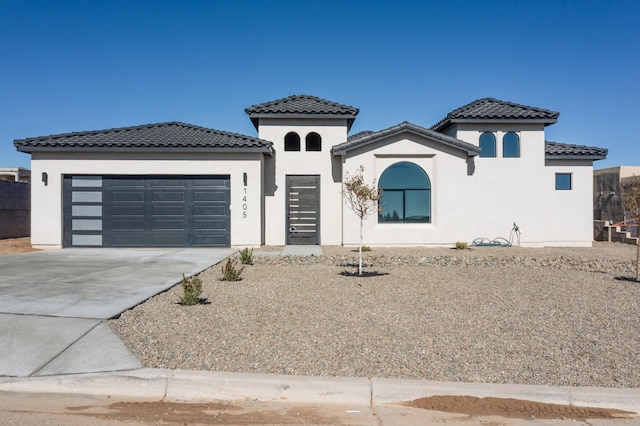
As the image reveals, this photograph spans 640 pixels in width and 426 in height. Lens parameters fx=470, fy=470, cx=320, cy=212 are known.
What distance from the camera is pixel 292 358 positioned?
5.23 meters

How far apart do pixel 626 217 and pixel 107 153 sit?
→ 2448 cm

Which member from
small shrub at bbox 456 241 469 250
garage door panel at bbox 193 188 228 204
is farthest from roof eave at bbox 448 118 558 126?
garage door panel at bbox 193 188 228 204

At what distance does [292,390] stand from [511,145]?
17.0 m

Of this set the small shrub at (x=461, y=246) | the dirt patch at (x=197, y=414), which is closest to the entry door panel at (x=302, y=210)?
the small shrub at (x=461, y=246)

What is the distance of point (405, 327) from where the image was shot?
21.5ft

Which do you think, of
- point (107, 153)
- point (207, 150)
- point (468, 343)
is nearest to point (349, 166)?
point (207, 150)

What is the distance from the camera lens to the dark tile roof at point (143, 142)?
16.2 m

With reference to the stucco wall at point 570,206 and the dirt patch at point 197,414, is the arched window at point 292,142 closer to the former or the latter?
the stucco wall at point 570,206

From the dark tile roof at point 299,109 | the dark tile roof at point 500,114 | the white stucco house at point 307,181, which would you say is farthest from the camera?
the dark tile roof at point 500,114

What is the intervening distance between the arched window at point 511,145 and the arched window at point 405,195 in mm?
3709

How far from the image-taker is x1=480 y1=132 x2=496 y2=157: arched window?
61.5 ft

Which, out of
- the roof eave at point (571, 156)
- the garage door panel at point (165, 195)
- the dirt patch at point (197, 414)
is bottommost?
the dirt patch at point (197, 414)

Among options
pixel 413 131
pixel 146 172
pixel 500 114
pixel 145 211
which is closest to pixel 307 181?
pixel 413 131

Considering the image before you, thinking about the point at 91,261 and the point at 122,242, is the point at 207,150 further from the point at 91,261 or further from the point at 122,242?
the point at 91,261
